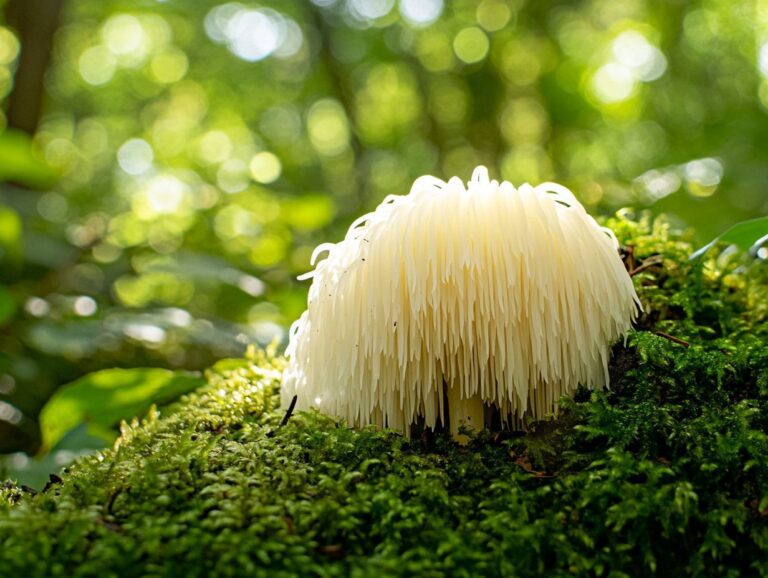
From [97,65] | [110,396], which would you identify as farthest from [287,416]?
[97,65]

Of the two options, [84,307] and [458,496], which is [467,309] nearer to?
[458,496]

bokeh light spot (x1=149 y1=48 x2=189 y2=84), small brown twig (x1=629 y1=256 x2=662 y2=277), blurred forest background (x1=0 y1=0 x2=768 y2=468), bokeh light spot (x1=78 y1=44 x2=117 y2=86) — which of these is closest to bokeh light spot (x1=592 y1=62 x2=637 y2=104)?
blurred forest background (x1=0 y1=0 x2=768 y2=468)

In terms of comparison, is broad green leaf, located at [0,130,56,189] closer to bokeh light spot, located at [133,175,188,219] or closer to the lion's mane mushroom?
the lion's mane mushroom

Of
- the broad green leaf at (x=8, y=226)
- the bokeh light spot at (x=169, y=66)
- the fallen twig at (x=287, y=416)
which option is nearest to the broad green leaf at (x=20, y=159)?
the broad green leaf at (x=8, y=226)

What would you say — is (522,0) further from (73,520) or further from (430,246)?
(73,520)

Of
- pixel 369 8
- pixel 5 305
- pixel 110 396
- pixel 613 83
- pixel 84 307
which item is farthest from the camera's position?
pixel 613 83

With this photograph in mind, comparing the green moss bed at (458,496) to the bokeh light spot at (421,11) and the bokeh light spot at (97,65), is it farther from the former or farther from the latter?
the bokeh light spot at (97,65)
